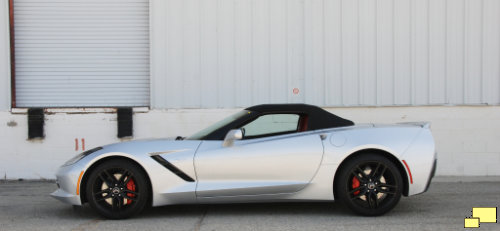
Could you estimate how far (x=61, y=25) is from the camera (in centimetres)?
1020

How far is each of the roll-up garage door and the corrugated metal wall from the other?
41 cm

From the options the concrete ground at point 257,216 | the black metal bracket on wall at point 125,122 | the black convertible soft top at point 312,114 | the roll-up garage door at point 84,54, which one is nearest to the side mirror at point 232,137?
the black convertible soft top at point 312,114

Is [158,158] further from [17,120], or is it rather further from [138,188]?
[17,120]

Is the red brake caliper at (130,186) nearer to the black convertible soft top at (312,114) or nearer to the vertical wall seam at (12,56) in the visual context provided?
the black convertible soft top at (312,114)

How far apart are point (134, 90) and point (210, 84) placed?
1440mm

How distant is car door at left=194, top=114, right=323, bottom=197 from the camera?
5.91 metres

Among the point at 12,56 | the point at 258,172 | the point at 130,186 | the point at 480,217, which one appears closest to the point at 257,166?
the point at 258,172

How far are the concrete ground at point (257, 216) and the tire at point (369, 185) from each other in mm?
134

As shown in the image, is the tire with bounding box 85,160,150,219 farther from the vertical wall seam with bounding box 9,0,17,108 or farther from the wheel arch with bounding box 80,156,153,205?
the vertical wall seam with bounding box 9,0,17,108

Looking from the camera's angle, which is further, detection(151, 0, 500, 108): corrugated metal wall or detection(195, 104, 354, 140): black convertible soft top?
detection(151, 0, 500, 108): corrugated metal wall

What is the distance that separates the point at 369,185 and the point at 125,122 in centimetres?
524

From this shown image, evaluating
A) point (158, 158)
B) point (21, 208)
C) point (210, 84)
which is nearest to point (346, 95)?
point (210, 84)

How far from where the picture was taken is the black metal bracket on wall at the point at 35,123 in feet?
31.9

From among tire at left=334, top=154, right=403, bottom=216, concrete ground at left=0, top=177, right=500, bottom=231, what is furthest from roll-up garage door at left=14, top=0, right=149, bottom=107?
tire at left=334, top=154, right=403, bottom=216
